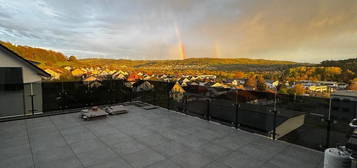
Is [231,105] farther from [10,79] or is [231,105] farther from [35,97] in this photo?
[10,79]

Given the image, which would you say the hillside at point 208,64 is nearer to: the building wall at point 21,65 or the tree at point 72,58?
the tree at point 72,58

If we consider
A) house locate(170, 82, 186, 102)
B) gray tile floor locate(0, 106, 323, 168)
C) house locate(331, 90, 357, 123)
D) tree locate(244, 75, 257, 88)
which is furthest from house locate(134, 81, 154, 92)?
tree locate(244, 75, 257, 88)

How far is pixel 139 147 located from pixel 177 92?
3375 mm

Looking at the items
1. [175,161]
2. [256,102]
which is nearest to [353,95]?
[256,102]

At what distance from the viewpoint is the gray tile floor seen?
103 inches

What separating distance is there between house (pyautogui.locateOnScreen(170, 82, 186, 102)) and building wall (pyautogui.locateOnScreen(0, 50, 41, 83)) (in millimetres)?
6371

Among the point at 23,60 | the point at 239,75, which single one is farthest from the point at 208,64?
the point at 23,60

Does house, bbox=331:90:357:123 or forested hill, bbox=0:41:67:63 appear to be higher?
forested hill, bbox=0:41:67:63

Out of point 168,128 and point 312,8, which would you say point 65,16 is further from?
point 312,8

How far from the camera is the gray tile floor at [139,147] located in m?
2.62

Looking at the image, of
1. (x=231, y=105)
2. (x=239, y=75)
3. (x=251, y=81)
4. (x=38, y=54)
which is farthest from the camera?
(x=239, y=75)

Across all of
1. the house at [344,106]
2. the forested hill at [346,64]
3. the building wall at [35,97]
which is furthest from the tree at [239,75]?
the building wall at [35,97]

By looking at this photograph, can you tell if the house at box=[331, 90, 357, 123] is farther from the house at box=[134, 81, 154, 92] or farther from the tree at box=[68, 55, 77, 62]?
the tree at box=[68, 55, 77, 62]

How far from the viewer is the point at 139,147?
3.20 m
